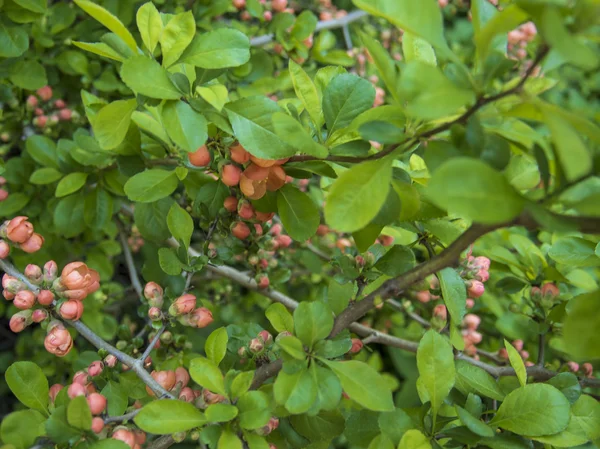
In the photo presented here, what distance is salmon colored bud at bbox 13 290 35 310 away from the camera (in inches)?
32.6

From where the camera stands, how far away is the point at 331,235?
1638 millimetres

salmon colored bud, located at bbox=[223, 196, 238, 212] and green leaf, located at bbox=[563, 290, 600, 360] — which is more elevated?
green leaf, located at bbox=[563, 290, 600, 360]

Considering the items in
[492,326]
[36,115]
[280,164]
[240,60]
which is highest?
[240,60]

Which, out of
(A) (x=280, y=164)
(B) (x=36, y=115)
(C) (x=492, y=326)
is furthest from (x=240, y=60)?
(C) (x=492, y=326)

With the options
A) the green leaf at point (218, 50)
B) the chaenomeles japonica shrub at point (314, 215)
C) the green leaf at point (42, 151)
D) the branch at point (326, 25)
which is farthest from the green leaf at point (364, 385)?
the branch at point (326, 25)

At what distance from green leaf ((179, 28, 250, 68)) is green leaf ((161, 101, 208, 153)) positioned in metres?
0.07

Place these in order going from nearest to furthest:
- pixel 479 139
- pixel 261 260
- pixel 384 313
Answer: pixel 479 139 → pixel 261 260 → pixel 384 313

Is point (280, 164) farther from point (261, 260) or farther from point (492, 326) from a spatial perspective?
point (492, 326)

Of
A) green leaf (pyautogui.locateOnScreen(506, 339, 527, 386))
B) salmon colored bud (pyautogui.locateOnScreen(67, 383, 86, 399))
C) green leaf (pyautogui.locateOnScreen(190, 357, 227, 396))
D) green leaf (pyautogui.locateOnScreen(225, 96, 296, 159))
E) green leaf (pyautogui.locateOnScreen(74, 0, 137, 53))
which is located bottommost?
salmon colored bud (pyautogui.locateOnScreen(67, 383, 86, 399))

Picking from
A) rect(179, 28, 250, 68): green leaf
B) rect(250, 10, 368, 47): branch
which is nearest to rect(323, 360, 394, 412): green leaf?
rect(179, 28, 250, 68): green leaf

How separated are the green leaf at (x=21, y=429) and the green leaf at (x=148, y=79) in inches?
18.3

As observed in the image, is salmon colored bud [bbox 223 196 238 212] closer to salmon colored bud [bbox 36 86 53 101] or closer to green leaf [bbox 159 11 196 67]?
green leaf [bbox 159 11 196 67]

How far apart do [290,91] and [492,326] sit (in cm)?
93

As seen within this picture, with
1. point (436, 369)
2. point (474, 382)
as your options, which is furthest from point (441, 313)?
point (436, 369)
